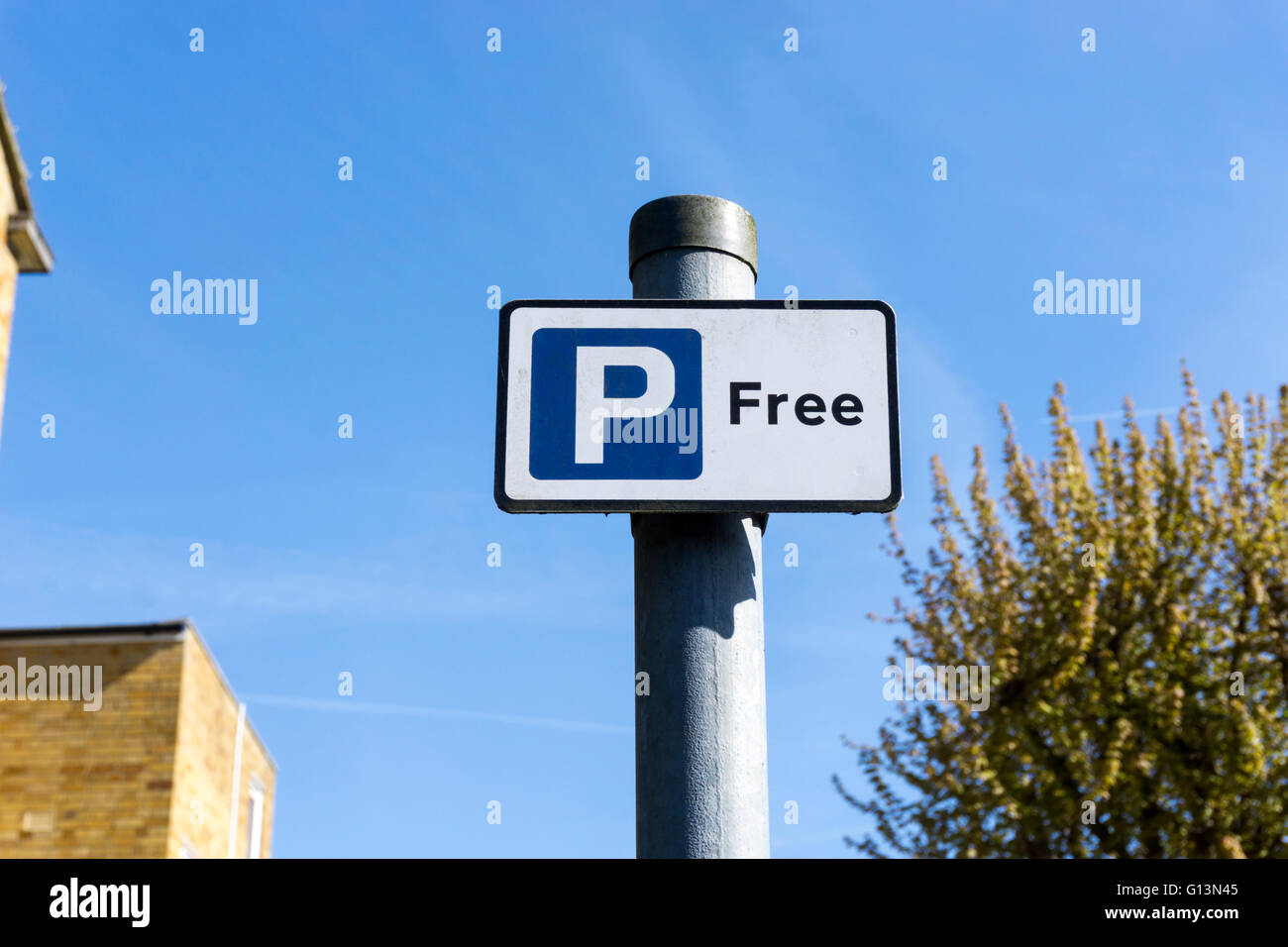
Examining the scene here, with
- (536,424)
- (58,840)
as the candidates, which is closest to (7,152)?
(58,840)

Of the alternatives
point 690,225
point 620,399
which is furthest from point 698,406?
point 690,225

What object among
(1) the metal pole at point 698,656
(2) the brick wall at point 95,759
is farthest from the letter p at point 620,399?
(2) the brick wall at point 95,759

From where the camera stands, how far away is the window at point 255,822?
64.8ft

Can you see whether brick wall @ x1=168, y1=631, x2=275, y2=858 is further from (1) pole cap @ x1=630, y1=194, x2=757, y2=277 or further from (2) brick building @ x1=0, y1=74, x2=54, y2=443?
(1) pole cap @ x1=630, y1=194, x2=757, y2=277

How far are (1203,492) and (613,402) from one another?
51.4 feet

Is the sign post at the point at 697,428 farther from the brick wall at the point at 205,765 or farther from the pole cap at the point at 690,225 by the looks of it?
the brick wall at the point at 205,765

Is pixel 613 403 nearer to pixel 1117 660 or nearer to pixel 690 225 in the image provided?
pixel 690 225

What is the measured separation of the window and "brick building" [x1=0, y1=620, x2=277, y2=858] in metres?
3.66

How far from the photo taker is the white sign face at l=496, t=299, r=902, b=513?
2.21 m

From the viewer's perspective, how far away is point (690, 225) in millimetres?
2312

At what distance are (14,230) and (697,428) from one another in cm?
1212

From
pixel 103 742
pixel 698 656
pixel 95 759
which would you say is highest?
pixel 103 742

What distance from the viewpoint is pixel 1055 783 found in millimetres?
14492
